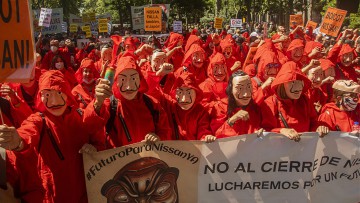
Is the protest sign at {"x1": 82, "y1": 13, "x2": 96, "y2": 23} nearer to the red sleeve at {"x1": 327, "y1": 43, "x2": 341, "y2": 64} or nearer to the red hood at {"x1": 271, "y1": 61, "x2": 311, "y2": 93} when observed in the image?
the red sleeve at {"x1": 327, "y1": 43, "x2": 341, "y2": 64}

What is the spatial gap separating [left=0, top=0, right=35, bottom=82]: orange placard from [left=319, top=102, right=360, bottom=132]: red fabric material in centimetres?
297

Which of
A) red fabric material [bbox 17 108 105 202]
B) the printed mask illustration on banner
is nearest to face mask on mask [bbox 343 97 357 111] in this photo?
the printed mask illustration on banner

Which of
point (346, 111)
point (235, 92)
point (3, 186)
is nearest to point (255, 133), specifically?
point (235, 92)

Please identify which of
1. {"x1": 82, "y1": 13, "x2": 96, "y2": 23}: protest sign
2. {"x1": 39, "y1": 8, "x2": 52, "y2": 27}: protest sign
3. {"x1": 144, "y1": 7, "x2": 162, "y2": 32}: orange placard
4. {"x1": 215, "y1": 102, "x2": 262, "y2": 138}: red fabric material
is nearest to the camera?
{"x1": 215, "y1": 102, "x2": 262, "y2": 138}: red fabric material

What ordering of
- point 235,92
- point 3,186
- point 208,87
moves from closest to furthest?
point 3,186 → point 235,92 → point 208,87

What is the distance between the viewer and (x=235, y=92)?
4102mm

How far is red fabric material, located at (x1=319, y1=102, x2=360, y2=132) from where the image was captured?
13.9 ft

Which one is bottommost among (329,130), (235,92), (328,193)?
(328,193)

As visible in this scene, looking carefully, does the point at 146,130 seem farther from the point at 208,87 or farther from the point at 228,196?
the point at 208,87

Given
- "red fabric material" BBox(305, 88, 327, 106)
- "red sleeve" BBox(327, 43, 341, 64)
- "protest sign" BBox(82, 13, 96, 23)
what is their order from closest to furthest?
"red fabric material" BBox(305, 88, 327, 106) < "red sleeve" BBox(327, 43, 341, 64) < "protest sign" BBox(82, 13, 96, 23)

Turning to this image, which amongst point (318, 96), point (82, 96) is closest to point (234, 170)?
point (318, 96)

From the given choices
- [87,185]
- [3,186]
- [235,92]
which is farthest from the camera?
[235,92]

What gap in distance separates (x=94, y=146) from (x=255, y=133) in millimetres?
1471

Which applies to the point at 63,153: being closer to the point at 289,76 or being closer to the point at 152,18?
the point at 289,76
